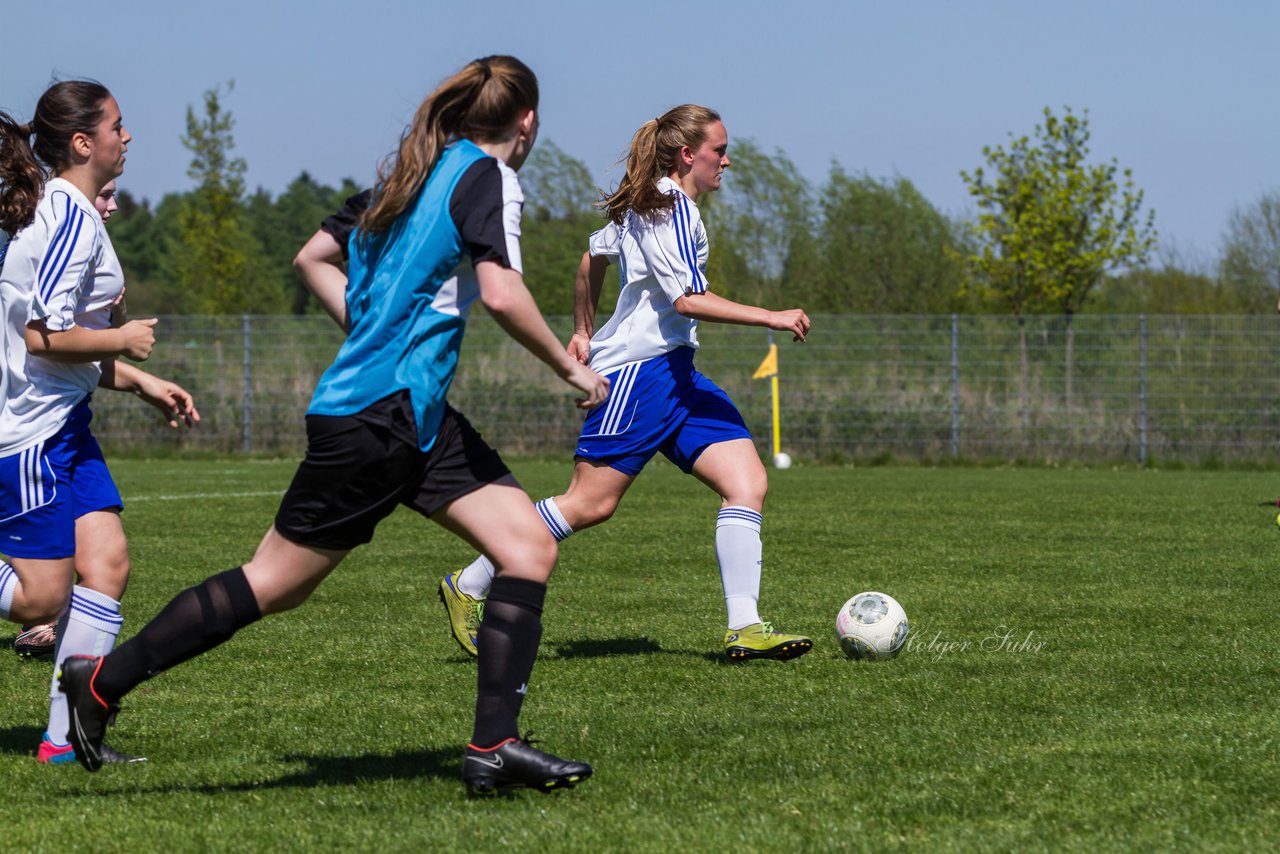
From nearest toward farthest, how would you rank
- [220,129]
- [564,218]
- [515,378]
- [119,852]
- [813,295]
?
[119,852], [515,378], [220,129], [813,295], [564,218]

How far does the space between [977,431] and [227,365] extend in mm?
12182

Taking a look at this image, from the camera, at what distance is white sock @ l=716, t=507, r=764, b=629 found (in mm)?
6152

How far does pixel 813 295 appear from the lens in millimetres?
38844

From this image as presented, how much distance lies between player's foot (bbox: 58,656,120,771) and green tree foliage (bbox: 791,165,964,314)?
112 ft

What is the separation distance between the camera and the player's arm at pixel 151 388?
179 inches

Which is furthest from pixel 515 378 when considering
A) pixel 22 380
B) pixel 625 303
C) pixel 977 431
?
pixel 22 380

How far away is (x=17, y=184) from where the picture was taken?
430cm

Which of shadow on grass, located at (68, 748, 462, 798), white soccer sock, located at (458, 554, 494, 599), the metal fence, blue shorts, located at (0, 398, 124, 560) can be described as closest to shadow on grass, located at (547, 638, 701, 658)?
white soccer sock, located at (458, 554, 494, 599)

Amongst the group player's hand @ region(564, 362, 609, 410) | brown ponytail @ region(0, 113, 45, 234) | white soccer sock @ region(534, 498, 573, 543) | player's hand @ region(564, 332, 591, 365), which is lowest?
white soccer sock @ region(534, 498, 573, 543)

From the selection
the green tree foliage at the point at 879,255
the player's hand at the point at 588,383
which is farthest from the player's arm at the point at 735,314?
the green tree foliage at the point at 879,255

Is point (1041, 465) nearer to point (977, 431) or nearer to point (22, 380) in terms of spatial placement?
point (977, 431)

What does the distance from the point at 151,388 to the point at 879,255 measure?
34986 millimetres

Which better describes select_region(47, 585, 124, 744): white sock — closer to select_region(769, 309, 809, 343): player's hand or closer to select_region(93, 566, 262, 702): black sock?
select_region(93, 566, 262, 702): black sock

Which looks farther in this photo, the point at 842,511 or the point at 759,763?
the point at 842,511
